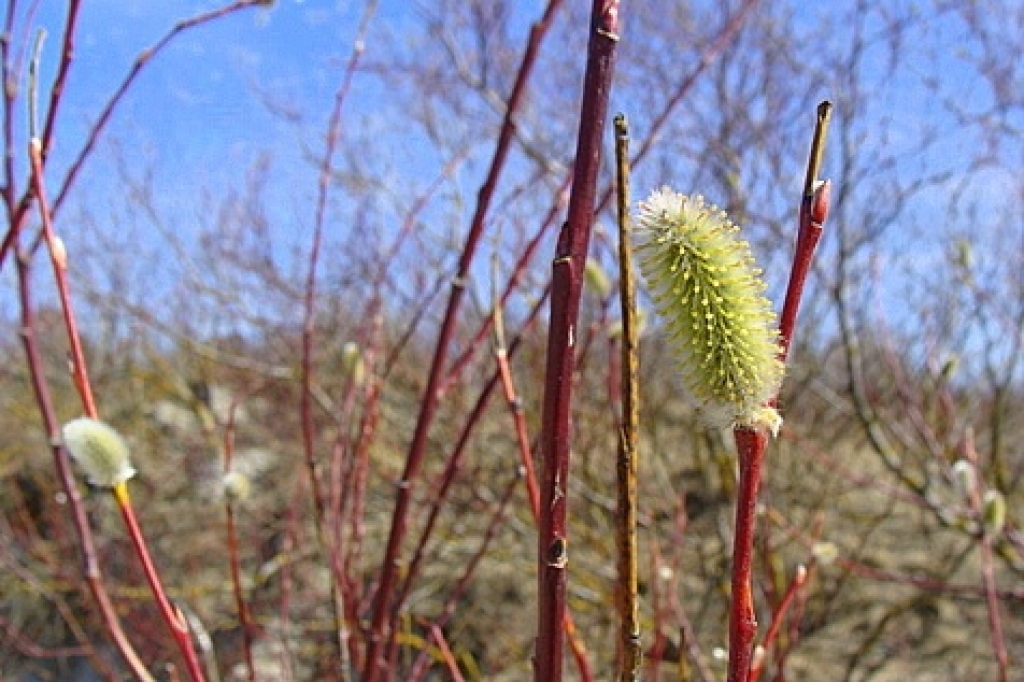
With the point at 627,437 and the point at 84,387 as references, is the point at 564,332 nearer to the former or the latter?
the point at 627,437

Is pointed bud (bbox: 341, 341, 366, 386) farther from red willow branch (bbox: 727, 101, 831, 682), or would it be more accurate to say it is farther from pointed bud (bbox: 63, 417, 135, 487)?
red willow branch (bbox: 727, 101, 831, 682)

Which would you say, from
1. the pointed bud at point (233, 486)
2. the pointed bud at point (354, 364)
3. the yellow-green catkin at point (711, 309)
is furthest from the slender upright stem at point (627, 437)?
the pointed bud at point (354, 364)

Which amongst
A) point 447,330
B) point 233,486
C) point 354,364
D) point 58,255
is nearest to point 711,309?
point 447,330

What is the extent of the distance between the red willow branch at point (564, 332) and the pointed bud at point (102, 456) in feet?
1.15

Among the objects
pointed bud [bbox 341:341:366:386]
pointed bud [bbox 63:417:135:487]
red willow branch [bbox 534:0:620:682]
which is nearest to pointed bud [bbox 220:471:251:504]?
pointed bud [bbox 341:341:366:386]

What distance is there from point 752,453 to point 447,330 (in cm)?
36

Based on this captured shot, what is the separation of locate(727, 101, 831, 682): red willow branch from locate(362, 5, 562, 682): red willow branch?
0.29 m

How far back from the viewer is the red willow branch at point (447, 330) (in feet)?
2.23

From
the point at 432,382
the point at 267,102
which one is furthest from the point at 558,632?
the point at 267,102

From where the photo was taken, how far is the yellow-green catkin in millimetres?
386

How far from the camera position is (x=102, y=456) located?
0.68m

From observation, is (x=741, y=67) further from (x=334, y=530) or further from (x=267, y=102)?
(x=334, y=530)

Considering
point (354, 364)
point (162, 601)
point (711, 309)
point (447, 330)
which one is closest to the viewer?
point (711, 309)

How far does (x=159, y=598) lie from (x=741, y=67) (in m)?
3.42
